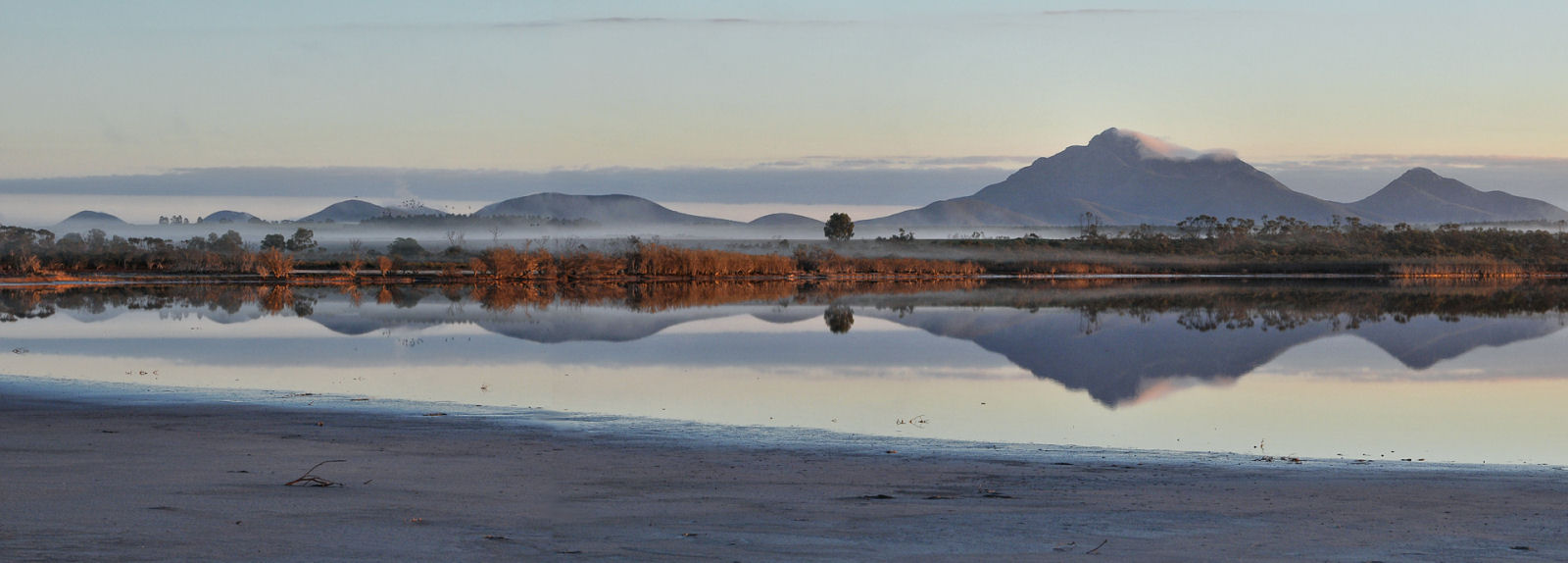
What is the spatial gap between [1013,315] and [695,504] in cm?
2781

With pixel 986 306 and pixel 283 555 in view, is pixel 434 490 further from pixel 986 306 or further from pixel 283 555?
pixel 986 306

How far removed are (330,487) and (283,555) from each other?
1951 mm

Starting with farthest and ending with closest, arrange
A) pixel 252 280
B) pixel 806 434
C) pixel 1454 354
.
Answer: pixel 252 280, pixel 1454 354, pixel 806 434

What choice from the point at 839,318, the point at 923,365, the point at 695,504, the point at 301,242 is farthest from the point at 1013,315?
the point at 301,242

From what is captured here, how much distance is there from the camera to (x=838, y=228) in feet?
463

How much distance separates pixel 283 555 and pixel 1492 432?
11132 millimetres

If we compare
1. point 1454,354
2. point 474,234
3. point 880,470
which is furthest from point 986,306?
point 474,234

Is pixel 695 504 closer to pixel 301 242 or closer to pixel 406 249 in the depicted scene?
pixel 406 249

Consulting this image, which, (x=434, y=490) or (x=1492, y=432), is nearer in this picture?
(x=434, y=490)

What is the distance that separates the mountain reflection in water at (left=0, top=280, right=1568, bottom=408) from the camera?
21422 millimetres

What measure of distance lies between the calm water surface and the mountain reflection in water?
0.47ft

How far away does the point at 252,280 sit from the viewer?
60.8 meters

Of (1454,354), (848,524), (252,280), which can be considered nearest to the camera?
(848,524)

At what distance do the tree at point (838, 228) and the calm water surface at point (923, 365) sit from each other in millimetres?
102612
